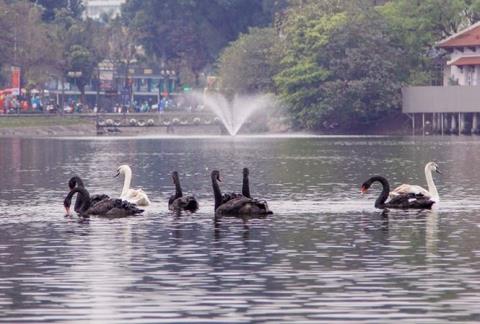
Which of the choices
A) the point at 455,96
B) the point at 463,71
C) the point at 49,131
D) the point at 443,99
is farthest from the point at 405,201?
the point at 49,131

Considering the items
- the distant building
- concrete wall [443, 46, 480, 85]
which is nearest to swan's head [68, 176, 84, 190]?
the distant building

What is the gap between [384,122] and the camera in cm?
18050

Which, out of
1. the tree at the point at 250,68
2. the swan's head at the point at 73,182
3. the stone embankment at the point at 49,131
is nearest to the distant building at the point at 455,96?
the tree at the point at 250,68

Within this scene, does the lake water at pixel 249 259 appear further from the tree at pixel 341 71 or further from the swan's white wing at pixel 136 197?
the tree at pixel 341 71

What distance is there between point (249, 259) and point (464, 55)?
13855 cm

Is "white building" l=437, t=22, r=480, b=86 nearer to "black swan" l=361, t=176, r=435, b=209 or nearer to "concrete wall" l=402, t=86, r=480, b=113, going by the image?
"concrete wall" l=402, t=86, r=480, b=113

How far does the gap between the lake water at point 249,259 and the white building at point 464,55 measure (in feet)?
326

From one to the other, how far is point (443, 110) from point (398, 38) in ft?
32.0

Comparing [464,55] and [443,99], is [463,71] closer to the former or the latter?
[464,55]

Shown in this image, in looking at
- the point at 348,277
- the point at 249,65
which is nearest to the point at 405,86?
the point at 249,65

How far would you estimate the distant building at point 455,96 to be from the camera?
173625 mm

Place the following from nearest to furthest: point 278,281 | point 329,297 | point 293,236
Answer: point 329,297, point 278,281, point 293,236

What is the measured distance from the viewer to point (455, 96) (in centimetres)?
17412

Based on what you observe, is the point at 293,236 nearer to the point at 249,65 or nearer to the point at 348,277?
the point at 348,277
